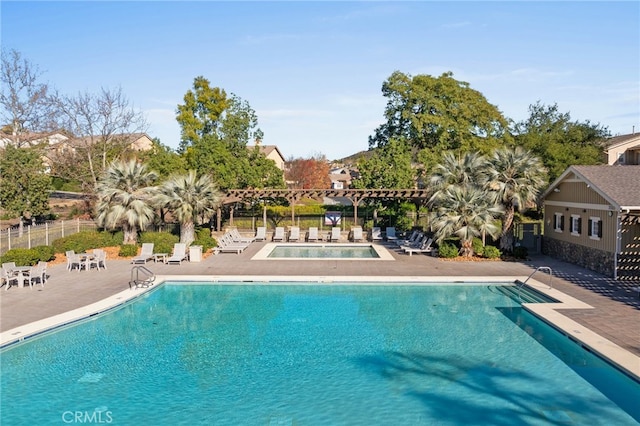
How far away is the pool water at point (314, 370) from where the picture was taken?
814 cm

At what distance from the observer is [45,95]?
35.2m

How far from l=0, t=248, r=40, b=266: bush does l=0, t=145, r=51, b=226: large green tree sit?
9371 mm

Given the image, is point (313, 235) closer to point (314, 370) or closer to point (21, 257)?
point (21, 257)

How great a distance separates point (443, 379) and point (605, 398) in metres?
2.75

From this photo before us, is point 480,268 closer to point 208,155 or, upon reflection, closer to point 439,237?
point 439,237

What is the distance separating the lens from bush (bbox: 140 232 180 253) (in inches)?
871

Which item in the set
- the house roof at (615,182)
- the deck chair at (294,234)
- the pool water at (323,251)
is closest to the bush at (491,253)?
the house roof at (615,182)

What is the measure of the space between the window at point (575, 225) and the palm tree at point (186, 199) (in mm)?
16485

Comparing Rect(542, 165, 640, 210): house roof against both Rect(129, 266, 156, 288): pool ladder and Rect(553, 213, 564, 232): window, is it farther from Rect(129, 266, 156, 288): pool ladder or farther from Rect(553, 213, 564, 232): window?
Rect(129, 266, 156, 288): pool ladder

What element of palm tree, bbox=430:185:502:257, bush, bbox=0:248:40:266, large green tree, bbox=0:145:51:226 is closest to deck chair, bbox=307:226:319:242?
palm tree, bbox=430:185:502:257

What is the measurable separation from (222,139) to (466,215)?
20.5m

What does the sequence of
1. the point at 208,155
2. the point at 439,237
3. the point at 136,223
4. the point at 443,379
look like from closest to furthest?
1. the point at 443,379
2. the point at 439,237
3. the point at 136,223
4. the point at 208,155

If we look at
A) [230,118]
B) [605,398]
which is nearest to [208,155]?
[230,118]

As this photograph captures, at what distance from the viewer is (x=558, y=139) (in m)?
35.9
